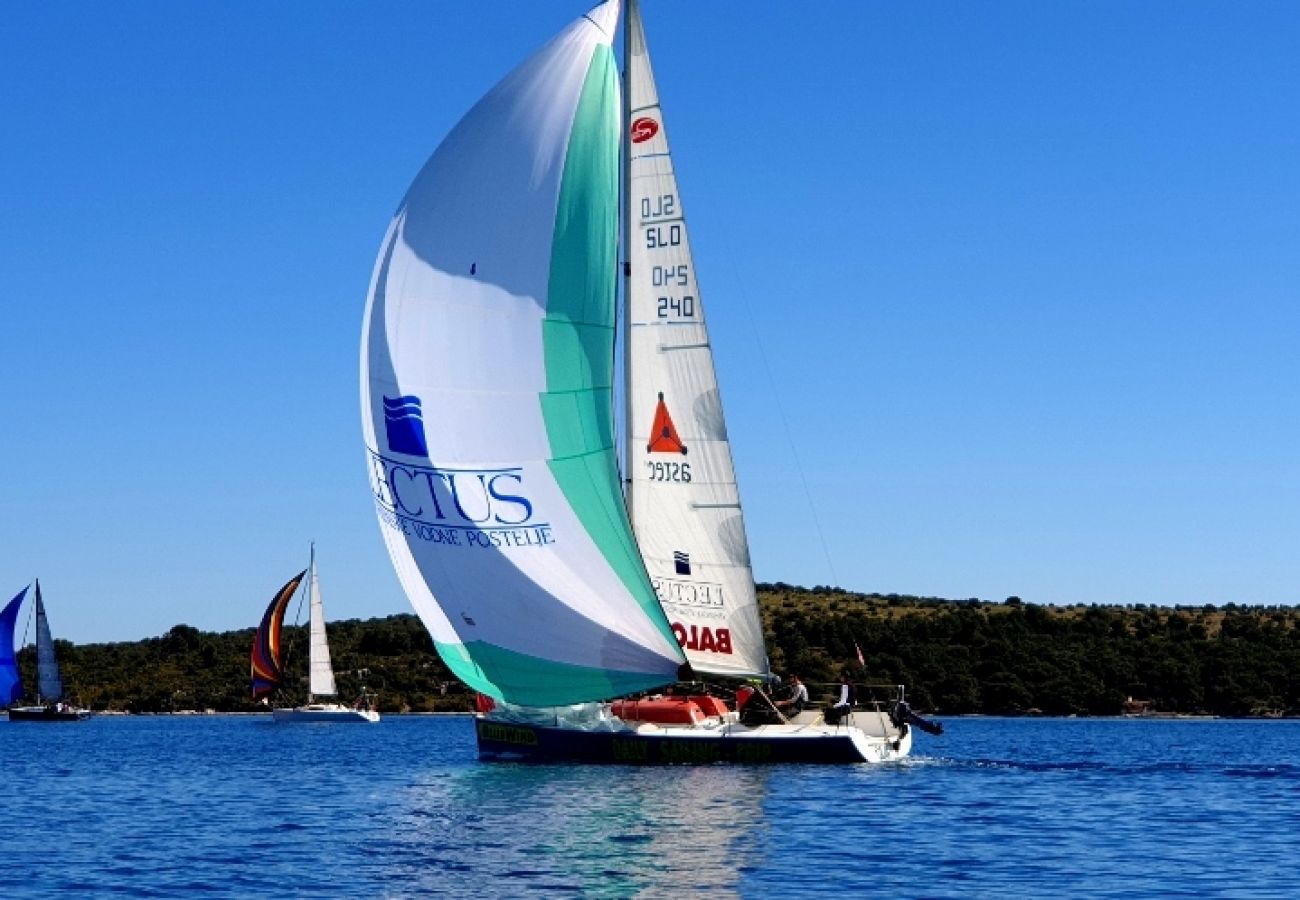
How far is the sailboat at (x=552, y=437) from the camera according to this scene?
133 ft

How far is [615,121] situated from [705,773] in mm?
14567

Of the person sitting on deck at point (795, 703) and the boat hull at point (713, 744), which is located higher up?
the person sitting on deck at point (795, 703)

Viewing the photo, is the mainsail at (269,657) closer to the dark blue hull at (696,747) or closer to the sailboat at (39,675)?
the sailboat at (39,675)

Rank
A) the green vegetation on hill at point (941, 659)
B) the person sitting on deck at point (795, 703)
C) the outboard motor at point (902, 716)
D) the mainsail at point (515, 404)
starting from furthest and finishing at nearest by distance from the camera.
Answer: the green vegetation on hill at point (941, 659) → the outboard motor at point (902, 716) → the person sitting on deck at point (795, 703) → the mainsail at point (515, 404)

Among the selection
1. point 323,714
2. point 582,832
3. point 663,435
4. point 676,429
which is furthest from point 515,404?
point 323,714

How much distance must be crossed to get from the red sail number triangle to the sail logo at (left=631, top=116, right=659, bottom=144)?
5882 millimetres

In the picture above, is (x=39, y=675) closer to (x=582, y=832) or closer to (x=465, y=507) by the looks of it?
(x=465, y=507)

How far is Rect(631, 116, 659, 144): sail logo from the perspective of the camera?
43.8 meters

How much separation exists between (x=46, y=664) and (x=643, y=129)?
6465 centimetres

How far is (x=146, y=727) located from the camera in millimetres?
86375

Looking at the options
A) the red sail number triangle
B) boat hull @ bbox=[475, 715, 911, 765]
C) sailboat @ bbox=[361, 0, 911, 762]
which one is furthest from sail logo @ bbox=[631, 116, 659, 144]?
boat hull @ bbox=[475, 715, 911, 765]

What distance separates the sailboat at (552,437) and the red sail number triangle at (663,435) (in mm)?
46

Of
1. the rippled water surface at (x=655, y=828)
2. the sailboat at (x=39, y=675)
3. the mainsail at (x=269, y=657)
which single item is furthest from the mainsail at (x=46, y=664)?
the rippled water surface at (x=655, y=828)

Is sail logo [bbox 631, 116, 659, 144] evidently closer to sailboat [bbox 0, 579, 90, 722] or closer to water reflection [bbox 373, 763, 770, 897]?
water reflection [bbox 373, 763, 770, 897]
